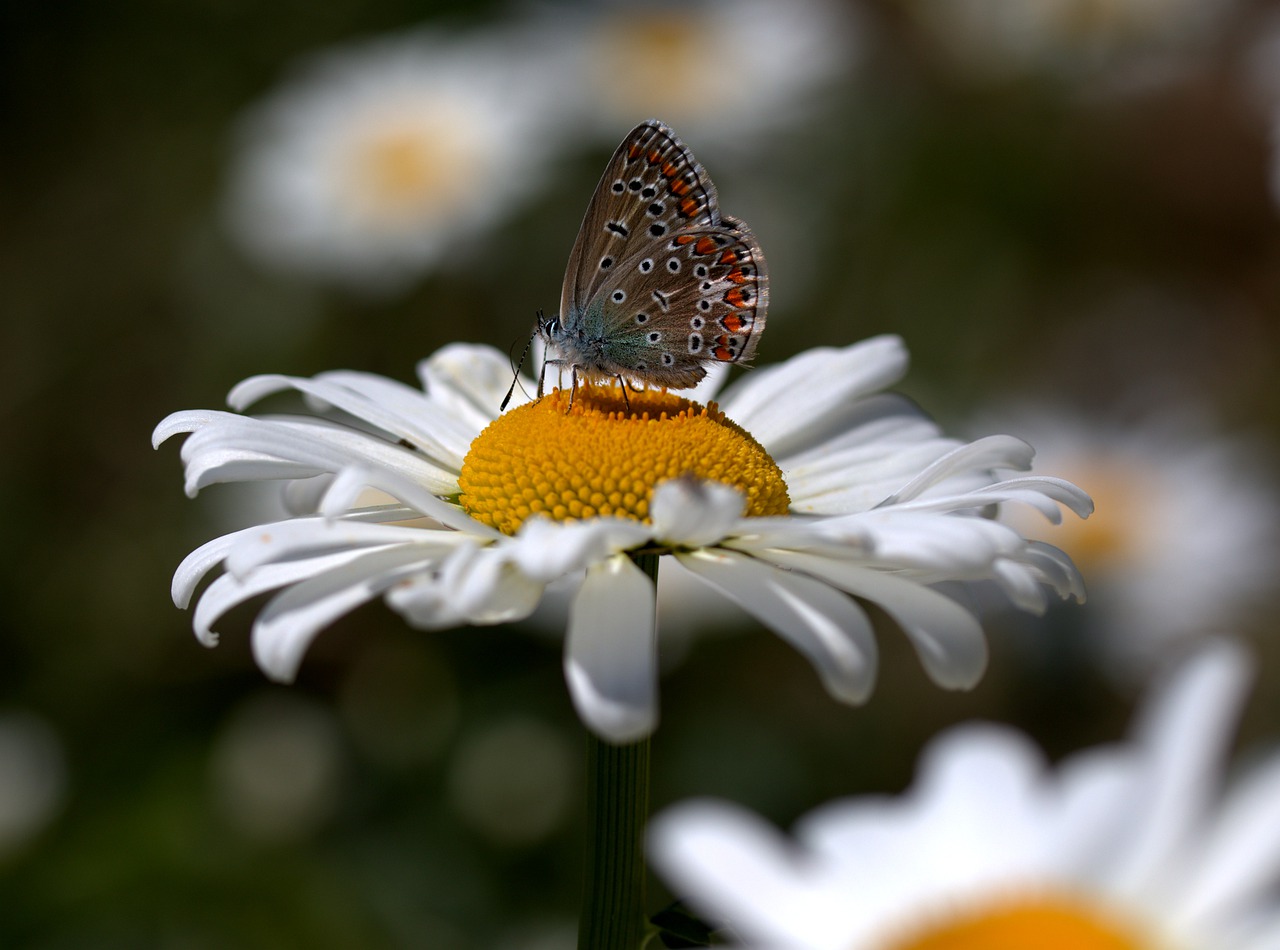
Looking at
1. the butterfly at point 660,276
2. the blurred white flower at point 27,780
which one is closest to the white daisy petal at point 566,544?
the butterfly at point 660,276

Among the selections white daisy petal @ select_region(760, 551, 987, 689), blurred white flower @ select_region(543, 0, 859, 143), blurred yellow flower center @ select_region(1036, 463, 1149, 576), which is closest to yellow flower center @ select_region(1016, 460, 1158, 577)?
blurred yellow flower center @ select_region(1036, 463, 1149, 576)

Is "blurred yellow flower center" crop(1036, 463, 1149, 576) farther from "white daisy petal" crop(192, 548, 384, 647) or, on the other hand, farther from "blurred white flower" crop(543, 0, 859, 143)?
"white daisy petal" crop(192, 548, 384, 647)

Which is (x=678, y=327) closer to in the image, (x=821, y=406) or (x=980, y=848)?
(x=821, y=406)

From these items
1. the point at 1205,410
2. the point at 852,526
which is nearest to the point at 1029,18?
the point at 1205,410

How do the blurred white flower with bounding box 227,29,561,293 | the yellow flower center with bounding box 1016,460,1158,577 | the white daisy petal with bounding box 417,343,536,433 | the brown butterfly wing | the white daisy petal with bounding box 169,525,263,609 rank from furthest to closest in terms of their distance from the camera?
the blurred white flower with bounding box 227,29,561,293 → the yellow flower center with bounding box 1016,460,1158,577 → the white daisy petal with bounding box 417,343,536,433 → the brown butterfly wing → the white daisy petal with bounding box 169,525,263,609

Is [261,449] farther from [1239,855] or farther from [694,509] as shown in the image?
[1239,855]

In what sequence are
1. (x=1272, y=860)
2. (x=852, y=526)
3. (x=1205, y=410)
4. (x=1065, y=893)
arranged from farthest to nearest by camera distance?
(x=1205, y=410), (x=852, y=526), (x=1065, y=893), (x=1272, y=860)
